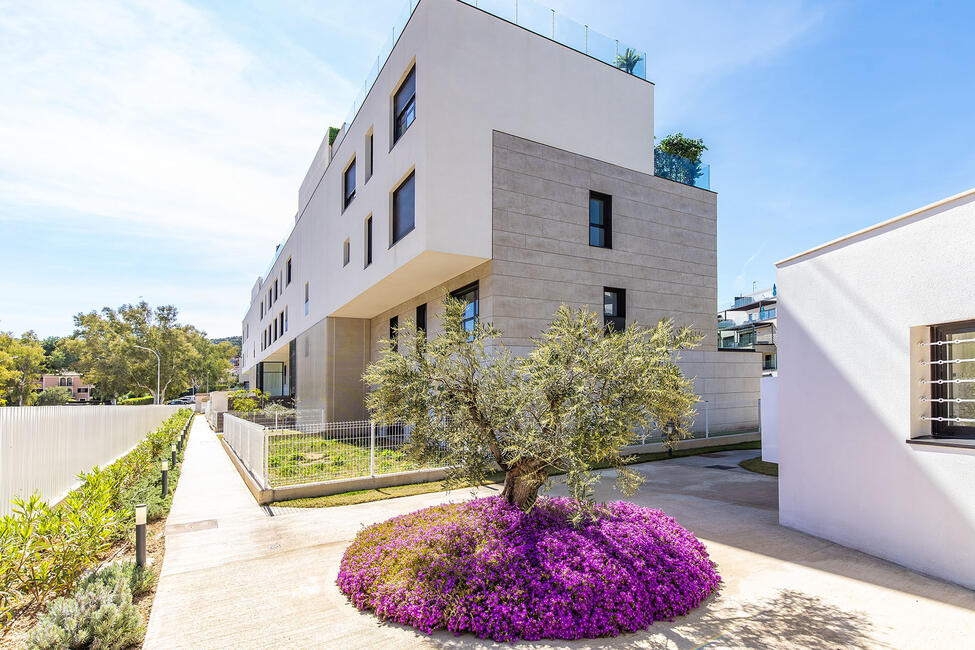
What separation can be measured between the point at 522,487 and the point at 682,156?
16.5 metres

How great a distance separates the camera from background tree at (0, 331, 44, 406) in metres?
44.4

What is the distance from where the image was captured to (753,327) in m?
28.1

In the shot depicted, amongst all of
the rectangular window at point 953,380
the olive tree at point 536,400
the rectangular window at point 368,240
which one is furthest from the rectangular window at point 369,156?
the rectangular window at point 953,380

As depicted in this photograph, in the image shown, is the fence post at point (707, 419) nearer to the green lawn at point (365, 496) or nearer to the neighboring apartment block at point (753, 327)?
the neighboring apartment block at point (753, 327)

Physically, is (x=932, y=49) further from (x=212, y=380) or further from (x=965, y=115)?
(x=212, y=380)

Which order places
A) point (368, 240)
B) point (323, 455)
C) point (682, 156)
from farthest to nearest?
1. point (682, 156)
2. point (368, 240)
3. point (323, 455)

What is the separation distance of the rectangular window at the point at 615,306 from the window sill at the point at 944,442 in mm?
9978

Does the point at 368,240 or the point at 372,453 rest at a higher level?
the point at 368,240

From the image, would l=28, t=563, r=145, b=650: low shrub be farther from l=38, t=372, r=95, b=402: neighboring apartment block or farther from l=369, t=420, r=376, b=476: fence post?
Answer: l=38, t=372, r=95, b=402: neighboring apartment block

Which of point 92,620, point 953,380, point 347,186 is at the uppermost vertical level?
point 347,186

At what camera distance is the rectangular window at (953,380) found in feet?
17.9

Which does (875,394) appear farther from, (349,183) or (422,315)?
(349,183)

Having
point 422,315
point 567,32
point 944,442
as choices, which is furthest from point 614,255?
point 944,442

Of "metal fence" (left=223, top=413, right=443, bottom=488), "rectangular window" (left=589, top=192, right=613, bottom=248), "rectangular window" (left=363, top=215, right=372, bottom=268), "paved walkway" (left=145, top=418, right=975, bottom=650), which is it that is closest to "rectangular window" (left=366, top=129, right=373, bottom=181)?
"rectangular window" (left=363, top=215, right=372, bottom=268)
